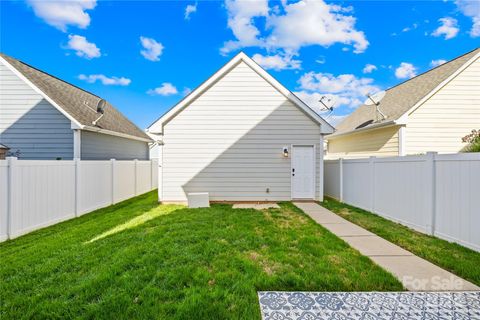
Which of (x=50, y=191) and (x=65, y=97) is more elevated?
(x=65, y=97)

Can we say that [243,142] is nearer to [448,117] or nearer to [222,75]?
[222,75]

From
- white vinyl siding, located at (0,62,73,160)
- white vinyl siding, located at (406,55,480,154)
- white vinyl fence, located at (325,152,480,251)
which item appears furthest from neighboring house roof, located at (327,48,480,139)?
white vinyl siding, located at (0,62,73,160)

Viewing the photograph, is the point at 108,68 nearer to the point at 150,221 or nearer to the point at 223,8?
the point at 223,8

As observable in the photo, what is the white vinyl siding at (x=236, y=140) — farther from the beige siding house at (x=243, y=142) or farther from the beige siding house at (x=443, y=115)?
the beige siding house at (x=443, y=115)

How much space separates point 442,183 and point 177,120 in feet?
26.9

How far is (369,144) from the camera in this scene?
12234 mm

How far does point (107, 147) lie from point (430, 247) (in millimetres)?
12421

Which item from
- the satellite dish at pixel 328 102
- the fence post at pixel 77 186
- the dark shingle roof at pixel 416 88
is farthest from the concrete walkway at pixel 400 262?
the satellite dish at pixel 328 102

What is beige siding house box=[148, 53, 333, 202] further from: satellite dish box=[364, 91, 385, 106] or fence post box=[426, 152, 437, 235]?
fence post box=[426, 152, 437, 235]

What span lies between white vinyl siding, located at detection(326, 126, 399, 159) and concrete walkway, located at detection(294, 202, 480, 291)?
589 cm

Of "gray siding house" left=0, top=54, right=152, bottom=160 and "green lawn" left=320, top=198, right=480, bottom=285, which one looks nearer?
"green lawn" left=320, top=198, right=480, bottom=285

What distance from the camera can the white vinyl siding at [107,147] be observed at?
33.7ft

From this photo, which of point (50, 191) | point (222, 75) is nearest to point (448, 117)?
point (222, 75)

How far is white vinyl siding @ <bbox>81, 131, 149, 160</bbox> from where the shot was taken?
1026cm
